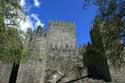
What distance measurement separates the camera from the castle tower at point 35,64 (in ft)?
48.8

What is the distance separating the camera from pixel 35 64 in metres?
15.9

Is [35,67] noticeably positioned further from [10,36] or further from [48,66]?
[10,36]

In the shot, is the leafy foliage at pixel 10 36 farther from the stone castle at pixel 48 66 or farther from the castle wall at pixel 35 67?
the castle wall at pixel 35 67

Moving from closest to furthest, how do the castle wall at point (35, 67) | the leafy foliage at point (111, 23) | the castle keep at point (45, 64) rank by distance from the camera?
1. the leafy foliage at point (111, 23)
2. the castle wall at point (35, 67)
3. the castle keep at point (45, 64)

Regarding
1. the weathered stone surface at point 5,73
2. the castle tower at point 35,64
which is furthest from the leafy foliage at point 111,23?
the weathered stone surface at point 5,73

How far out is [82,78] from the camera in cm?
1634

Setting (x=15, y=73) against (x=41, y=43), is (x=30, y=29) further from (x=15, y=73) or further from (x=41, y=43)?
(x=15, y=73)

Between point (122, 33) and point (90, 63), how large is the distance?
35.0 ft

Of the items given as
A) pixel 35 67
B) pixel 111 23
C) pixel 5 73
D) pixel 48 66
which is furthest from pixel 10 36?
pixel 48 66

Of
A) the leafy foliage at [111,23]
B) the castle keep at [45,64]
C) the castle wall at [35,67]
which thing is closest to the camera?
the leafy foliage at [111,23]

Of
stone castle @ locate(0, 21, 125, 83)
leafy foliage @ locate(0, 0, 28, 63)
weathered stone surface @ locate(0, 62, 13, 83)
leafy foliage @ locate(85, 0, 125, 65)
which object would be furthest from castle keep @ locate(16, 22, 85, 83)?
leafy foliage @ locate(85, 0, 125, 65)

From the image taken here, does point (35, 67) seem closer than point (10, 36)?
No

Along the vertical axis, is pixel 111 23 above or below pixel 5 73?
above

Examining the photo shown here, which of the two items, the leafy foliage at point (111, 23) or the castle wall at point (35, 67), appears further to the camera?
the castle wall at point (35, 67)
